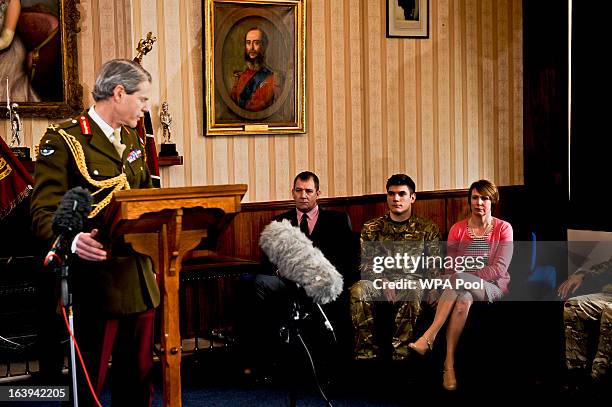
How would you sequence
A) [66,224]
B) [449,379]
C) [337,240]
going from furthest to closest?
1. [337,240]
2. [449,379]
3. [66,224]

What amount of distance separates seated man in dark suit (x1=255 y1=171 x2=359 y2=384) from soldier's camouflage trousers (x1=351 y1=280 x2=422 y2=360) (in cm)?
10

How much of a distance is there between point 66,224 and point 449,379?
2996 millimetres

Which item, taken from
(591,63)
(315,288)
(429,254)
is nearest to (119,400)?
(315,288)

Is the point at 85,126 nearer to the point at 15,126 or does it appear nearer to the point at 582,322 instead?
the point at 15,126

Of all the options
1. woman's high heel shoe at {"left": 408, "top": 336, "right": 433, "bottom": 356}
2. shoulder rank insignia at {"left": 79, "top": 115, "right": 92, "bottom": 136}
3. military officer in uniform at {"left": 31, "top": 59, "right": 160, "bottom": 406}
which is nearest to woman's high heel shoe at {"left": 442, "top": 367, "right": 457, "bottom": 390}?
woman's high heel shoe at {"left": 408, "top": 336, "right": 433, "bottom": 356}

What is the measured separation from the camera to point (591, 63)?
6.43 meters

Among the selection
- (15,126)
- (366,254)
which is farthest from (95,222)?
(366,254)

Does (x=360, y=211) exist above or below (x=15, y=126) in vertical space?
below

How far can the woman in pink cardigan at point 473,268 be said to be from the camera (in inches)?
196

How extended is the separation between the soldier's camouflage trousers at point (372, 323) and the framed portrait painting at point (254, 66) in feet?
5.42

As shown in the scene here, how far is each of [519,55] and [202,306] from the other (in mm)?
3515

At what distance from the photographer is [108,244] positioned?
2.99 metres

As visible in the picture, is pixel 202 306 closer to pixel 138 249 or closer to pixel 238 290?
pixel 238 290

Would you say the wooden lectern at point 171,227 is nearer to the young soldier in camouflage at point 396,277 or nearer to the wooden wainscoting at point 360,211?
the young soldier in camouflage at point 396,277
